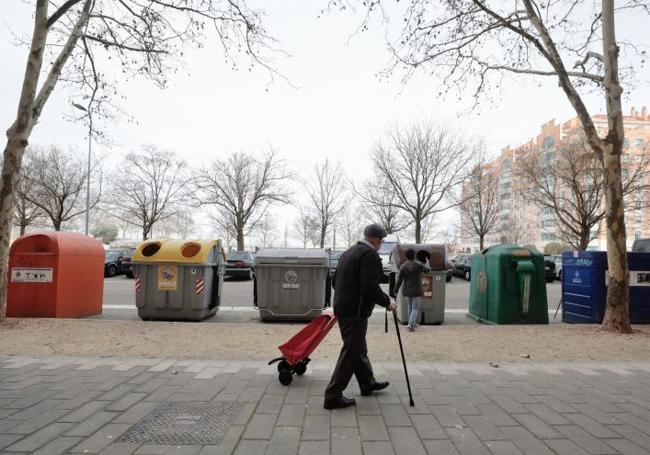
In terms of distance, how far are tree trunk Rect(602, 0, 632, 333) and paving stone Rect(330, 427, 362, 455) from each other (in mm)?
6667

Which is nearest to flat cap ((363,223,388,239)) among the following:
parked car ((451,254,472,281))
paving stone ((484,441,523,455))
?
paving stone ((484,441,523,455))

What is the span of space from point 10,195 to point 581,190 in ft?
105

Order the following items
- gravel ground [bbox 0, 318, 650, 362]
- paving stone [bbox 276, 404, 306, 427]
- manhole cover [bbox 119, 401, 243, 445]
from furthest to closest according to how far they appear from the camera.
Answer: gravel ground [bbox 0, 318, 650, 362], paving stone [bbox 276, 404, 306, 427], manhole cover [bbox 119, 401, 243, 445]

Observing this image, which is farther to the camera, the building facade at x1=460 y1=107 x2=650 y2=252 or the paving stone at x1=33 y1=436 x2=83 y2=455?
the building facade at x1=460 y1=107 x2=650 y2=252

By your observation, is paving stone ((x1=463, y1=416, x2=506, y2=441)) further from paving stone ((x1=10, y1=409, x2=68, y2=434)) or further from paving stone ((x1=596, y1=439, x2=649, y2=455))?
paving stone ((x1=10, y1=409, x2=68, y2=434))

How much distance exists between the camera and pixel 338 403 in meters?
3.93

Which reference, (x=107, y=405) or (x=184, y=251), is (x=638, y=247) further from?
(x=107, y=405)

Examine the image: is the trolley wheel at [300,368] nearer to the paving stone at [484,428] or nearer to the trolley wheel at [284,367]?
the trolley wheel at [284,367]

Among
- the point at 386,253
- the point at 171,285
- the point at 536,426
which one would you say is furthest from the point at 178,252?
the point at 386,253

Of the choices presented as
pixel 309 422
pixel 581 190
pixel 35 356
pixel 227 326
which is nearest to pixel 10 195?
pixel 35 356

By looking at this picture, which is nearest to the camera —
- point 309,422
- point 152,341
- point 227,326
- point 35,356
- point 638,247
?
point 309,422

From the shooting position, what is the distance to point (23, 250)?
8844 millimetres

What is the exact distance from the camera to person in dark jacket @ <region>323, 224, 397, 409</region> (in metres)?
3.95

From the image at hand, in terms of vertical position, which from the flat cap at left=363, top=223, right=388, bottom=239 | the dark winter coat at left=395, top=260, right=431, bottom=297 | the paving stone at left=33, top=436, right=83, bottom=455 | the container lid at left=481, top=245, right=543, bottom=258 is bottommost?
the paving stone at left=33, top=436, right=83, bottom=455
